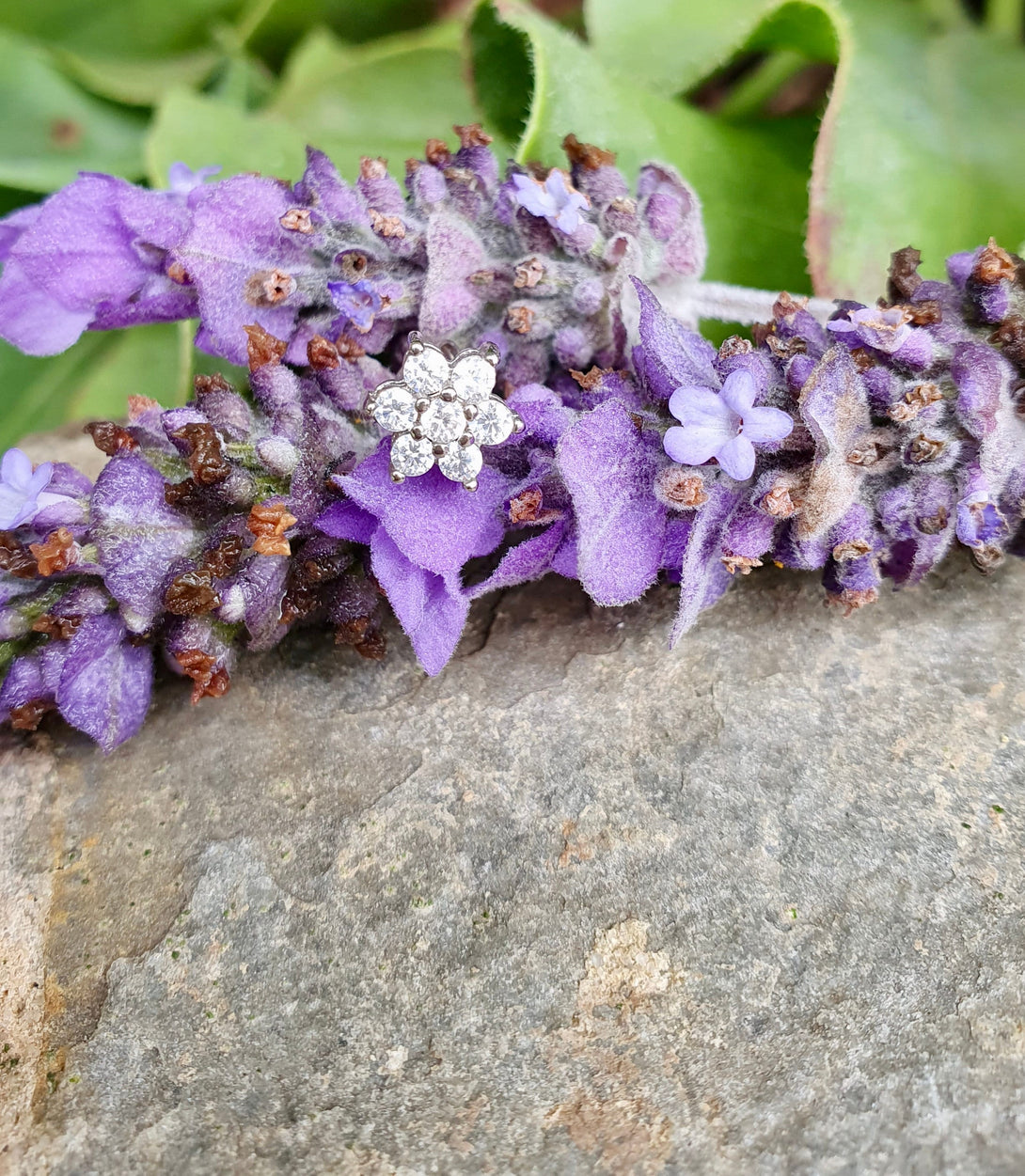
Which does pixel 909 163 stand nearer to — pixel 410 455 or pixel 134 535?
pixel 410 455

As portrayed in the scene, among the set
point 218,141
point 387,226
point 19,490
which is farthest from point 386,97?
point 19,490

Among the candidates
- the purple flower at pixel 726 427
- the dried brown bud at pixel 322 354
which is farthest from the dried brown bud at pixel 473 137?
the purple flower at pixel 726 427

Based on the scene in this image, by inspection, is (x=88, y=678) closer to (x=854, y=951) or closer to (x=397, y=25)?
(x=854, y=951)

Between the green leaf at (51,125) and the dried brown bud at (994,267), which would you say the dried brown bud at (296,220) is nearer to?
the dried brown bud at (994,267)

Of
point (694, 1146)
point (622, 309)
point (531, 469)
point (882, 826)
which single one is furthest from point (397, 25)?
point (694, 1146)

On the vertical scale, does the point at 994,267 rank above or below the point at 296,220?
above

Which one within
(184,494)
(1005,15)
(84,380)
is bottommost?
(84,380)

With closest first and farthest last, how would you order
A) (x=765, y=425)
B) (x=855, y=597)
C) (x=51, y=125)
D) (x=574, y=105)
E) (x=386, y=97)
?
(x=765, y=425)
(x=855, y=597)
(x=574, y=105)
(x=386, y=97)
(x=51, y=125)

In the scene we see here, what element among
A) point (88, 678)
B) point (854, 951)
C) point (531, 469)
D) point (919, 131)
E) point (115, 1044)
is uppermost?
point (919, 131)
